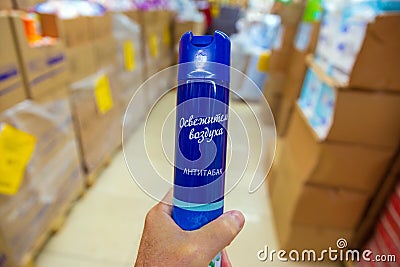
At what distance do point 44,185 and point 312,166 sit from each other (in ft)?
3.45

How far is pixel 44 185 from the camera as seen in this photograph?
3.68ft

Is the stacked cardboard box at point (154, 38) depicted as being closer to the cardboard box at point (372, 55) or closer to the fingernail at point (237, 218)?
the cardboard box at point (372, 55)

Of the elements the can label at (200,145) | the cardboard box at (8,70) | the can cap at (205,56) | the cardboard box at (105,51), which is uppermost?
the can cap at (205,56)

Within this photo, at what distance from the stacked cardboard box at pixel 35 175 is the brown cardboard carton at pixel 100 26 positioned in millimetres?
424

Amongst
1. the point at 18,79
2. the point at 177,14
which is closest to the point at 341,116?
the point at 18,79

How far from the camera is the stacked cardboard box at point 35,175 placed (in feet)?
2.97

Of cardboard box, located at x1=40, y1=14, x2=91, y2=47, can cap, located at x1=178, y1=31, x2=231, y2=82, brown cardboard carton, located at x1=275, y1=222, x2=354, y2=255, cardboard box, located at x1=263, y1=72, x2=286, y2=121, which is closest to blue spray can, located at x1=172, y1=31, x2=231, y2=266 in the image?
can cap, located at x1=178, y1=31, x2=231, y2=82

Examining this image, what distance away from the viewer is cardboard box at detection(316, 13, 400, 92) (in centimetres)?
80

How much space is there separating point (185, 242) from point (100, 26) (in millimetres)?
1476

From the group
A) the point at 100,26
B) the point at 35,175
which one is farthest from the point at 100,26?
the point at 35,175

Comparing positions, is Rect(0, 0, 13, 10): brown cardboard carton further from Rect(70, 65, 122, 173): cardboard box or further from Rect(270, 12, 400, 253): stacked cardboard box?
Rect(270, 12, 400, 253): stacked cardboard box

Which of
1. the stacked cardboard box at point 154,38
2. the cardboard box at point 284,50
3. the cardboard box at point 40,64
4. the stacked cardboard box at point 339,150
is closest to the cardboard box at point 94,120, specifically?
the cardboard box at point 40,64

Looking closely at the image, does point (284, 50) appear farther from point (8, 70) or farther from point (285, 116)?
point (8, 70)

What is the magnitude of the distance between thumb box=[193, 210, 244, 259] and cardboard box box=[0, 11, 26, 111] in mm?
835
